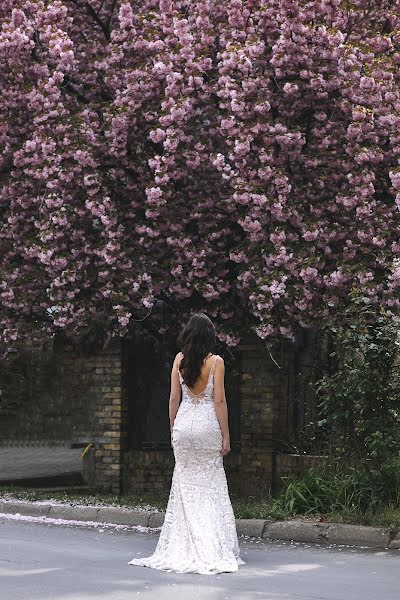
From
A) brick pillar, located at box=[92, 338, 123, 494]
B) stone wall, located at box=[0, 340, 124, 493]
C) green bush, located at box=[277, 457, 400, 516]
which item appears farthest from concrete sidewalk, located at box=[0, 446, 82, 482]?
green bush, located at box=[277, 457, 400, 516]

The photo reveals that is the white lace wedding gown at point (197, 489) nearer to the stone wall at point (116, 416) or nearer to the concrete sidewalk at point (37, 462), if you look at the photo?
the stone wall at point (116, 416)

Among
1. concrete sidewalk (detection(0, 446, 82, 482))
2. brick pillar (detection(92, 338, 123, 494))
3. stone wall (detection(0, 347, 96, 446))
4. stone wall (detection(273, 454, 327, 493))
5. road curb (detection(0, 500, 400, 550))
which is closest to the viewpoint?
road curb (detection(0, 500, 400, 550))

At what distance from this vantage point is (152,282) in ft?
51.4

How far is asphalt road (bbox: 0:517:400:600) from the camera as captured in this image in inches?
323

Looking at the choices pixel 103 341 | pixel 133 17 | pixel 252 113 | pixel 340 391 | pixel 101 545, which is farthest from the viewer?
pixel 103 341

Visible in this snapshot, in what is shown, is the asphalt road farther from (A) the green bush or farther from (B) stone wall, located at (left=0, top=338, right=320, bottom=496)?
(B) stone wall, located at (left=0, top=338, right=320, bottom=496)

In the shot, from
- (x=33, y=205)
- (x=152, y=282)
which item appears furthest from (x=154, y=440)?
(x=33, y=205)

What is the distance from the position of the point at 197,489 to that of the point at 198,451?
0.98 feet

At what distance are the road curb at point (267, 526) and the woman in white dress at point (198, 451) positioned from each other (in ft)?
5.85

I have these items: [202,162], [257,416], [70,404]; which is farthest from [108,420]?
[202,162]

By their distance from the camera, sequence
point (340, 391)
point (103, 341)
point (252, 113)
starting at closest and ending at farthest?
point (340, 391), point (252, 113), point (103, 341)

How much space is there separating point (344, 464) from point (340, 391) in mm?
1081

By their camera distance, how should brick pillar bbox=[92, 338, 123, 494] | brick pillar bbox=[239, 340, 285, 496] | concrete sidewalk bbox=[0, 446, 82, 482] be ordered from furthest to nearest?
concrete sidewalk bbox=[0, 446, 82, 482] → brick pillar bbox=[92, 338, 123, 494] → brick pillar bbox=[239, 340, 285, 496]

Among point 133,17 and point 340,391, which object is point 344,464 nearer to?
point 340,391
